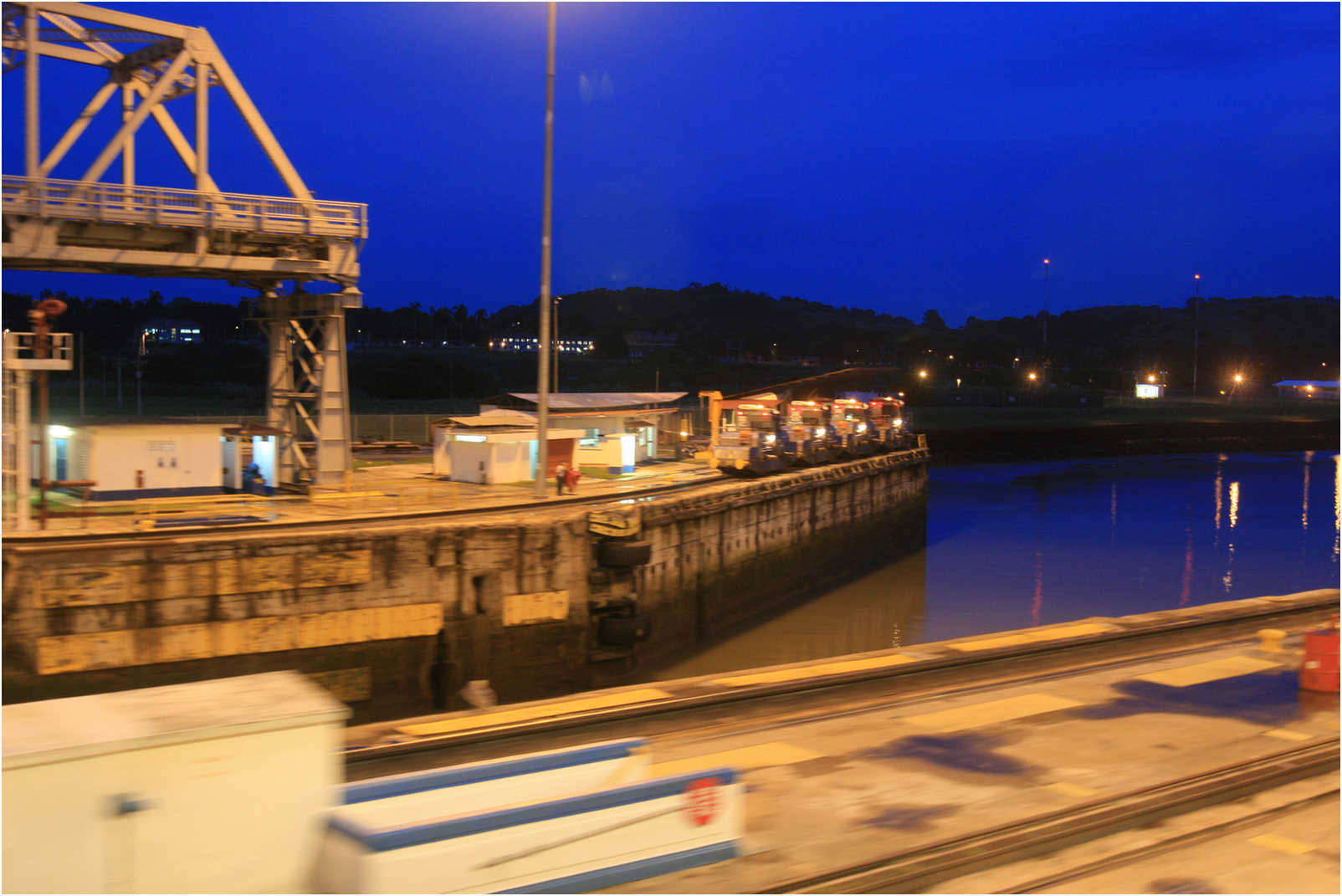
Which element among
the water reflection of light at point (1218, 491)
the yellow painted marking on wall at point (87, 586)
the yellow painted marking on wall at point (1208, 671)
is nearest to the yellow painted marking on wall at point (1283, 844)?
the yellow painted marking on wall at point (1208, 671)

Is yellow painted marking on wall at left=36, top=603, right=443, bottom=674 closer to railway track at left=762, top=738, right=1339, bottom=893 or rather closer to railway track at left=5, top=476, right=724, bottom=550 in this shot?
railway track at left=5, top=476, right=724, bottom=550

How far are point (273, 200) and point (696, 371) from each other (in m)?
102

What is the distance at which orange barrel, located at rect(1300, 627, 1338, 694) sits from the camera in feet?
40.2

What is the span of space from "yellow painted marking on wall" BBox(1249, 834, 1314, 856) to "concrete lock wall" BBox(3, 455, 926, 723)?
51.5 feet

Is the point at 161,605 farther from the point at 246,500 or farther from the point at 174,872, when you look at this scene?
the point at 174,872

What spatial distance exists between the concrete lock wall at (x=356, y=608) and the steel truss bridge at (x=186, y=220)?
290 inches

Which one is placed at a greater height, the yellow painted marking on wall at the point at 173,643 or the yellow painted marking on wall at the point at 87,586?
the yellow painted marking on wall at the point at 87,586

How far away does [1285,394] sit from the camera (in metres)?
169

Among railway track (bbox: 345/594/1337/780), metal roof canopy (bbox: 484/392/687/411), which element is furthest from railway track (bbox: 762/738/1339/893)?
metal roof canopy (bbox: 484/392/687/411)

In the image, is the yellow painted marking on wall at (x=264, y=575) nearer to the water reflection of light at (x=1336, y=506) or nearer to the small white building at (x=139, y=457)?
the small white building at (x=139, y=457)

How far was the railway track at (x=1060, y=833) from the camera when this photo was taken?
697 centimetres

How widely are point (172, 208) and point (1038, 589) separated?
97.6ft

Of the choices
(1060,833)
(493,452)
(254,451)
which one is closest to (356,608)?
(254,451)

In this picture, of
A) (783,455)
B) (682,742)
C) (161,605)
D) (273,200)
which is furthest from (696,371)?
(682,742)
